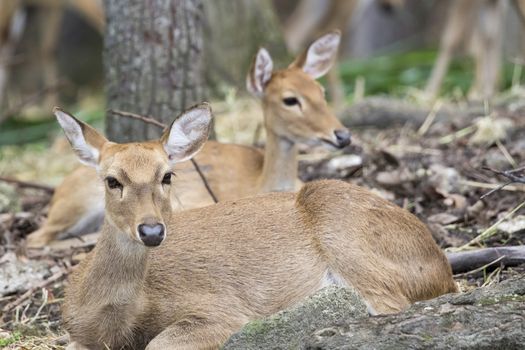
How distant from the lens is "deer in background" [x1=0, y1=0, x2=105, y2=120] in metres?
13.3

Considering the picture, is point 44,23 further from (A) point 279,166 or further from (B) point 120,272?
(B) point 120,272

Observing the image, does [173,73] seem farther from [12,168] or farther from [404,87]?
[404,87]

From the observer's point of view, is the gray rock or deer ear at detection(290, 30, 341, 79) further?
deer ear at detection(290, 30, 341, 79)

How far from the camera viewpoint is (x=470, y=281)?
5.88 metres

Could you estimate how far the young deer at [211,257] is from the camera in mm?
4965

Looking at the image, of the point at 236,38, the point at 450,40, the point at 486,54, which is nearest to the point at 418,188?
the point at 236,38

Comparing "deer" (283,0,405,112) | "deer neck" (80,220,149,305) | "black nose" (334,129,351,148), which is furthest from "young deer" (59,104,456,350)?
"deer" (283,0,405,112)

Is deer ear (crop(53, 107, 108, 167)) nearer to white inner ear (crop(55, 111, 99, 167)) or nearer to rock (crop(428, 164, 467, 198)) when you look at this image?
white inner ear (crop(55, 111, 99, 167))

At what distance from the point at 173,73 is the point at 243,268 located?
2431 mm

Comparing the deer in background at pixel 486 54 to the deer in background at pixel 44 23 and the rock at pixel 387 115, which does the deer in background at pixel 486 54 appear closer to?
the rock at pixel 387 115

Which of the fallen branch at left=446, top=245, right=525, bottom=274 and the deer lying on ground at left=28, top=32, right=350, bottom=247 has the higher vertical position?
the deer lying on ground at left=28, top=32, right=350, bottom=247

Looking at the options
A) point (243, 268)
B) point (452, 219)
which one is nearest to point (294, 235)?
point (243, 268)

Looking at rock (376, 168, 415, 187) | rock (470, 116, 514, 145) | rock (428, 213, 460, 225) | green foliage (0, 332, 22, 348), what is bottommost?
rock (428, 213, 460, 225)

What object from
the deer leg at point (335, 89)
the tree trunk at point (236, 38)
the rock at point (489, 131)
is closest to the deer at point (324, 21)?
the deer leg at point (335, 89)
